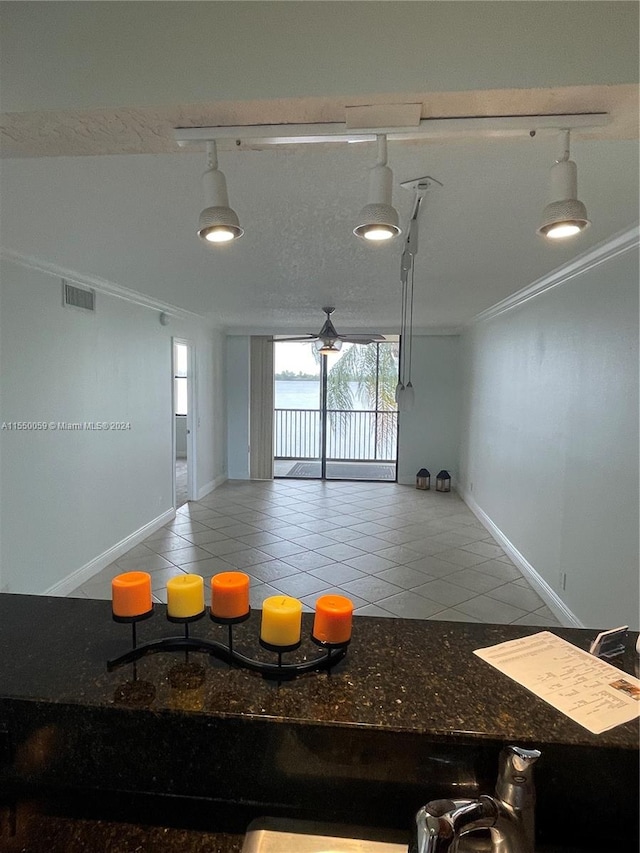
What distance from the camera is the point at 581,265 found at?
117 inches

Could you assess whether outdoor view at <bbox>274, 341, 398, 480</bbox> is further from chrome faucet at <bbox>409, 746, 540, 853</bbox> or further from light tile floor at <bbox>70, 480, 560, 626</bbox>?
chrome faucet at <bbox>409, 746, 540, 853</bbox>

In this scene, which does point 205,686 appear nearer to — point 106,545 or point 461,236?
point 461,236

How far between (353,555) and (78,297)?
10.1 ft

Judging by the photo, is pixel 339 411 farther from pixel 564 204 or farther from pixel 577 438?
pixel 564 204

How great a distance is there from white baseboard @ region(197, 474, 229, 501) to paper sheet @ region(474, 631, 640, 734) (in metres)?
5.68

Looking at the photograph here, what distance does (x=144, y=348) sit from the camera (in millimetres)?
4754

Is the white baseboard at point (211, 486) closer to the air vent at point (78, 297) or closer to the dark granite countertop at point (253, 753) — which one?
the air vent at point (78, 297)

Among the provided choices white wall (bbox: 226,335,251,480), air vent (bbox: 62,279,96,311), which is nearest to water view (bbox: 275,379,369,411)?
white wall (bbox: 226,335,251,480)

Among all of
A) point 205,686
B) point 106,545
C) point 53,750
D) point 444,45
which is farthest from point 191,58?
point 106,545

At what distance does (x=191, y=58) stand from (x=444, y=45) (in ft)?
1.65

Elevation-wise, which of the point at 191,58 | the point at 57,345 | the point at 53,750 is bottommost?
the point at 53,750

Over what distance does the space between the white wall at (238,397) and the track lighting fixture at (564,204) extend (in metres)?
6.64

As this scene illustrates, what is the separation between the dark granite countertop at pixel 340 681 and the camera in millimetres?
831

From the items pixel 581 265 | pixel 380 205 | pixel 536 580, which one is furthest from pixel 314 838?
pixel 536 580
